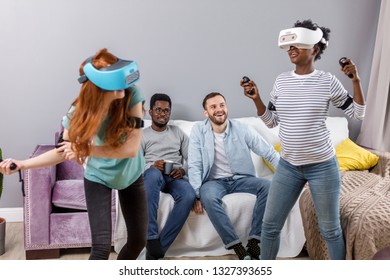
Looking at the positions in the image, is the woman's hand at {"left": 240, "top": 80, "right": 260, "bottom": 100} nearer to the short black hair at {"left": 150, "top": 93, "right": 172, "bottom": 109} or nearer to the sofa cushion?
the short black hair at {"left": 150, "top": 93, "right": 172, "bottom": 109}

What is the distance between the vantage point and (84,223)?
2.12 m

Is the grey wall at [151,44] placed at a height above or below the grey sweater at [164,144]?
above

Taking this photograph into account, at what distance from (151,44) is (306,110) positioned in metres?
0.54

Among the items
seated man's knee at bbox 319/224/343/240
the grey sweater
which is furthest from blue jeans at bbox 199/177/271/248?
seated man's knee at bbox 319/224/343/240

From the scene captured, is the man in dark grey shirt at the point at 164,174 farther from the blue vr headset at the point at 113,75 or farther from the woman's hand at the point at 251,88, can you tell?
the blue vr headset at the point at 113,75

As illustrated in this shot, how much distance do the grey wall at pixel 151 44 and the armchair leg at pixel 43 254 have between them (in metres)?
0.45

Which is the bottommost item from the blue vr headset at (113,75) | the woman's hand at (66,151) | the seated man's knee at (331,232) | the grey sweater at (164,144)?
the seated man's knee at (331,232)

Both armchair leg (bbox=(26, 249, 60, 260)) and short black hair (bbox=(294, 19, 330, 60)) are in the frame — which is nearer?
short black hair (bbox=(294, 19, 330, 60))

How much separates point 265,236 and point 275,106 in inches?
16.6

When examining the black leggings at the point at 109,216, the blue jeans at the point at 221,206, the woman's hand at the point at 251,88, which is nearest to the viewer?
the black leggings at the point at 109,216

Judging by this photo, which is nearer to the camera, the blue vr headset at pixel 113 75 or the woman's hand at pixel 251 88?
the blue vr headset at pixel 113 75

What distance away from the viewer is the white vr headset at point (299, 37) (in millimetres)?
1409

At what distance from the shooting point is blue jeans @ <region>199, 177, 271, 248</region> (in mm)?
1971

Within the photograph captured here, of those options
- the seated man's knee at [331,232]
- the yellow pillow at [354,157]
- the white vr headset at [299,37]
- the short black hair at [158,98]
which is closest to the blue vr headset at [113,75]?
the white vr headset at [299,37]
